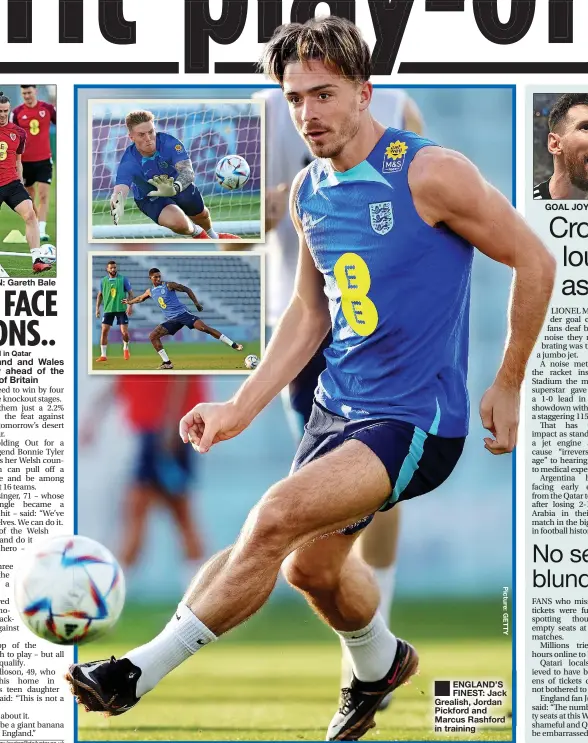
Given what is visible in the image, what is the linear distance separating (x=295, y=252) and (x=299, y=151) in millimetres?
438

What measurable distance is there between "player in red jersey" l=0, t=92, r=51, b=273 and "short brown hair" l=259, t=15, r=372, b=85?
1.28 meters

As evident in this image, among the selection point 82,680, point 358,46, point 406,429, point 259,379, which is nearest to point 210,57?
point 358,46

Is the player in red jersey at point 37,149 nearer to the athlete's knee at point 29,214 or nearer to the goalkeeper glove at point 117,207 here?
the athlete's knee at point 29,214

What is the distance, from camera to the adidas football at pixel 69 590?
4738mm

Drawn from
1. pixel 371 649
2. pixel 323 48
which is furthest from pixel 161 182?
pixel 371 649

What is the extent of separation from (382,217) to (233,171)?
2.97 ft

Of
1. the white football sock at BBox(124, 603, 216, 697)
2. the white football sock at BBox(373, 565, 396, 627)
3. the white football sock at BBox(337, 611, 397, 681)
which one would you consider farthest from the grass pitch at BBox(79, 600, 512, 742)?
the white football sock at BBox(124, 603, 216, 697)

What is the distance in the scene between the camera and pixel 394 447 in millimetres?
4566

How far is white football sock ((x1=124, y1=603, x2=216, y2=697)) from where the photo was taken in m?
4.45

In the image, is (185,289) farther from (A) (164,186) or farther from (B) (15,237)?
(B) (15,237)

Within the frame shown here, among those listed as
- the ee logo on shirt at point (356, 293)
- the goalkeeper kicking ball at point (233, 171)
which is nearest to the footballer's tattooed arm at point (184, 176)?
the goalkeeper kicking ball at point (233, 171)

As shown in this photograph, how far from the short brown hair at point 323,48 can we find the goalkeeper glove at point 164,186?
31.7 inches

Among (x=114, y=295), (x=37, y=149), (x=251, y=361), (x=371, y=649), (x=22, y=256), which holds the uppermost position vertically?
(x=37, y=149)

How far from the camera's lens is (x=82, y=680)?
172 inches
